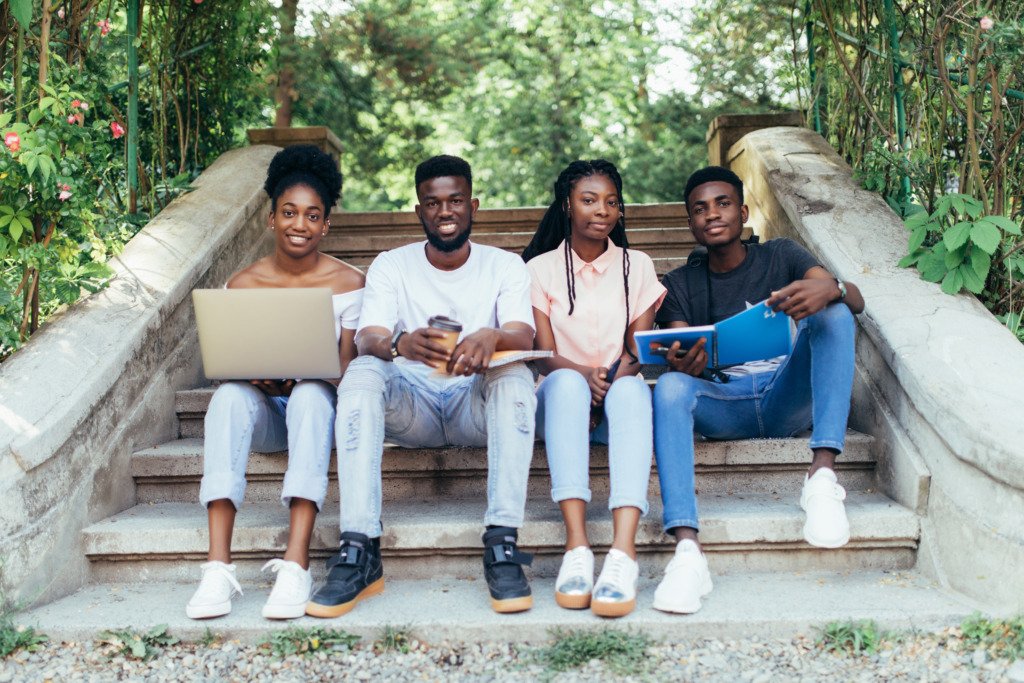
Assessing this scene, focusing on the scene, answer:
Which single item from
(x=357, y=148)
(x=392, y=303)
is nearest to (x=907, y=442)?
(x=392, y=303)

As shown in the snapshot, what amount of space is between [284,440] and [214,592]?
0.63 metres

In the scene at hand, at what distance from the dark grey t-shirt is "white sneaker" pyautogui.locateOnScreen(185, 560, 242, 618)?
1669mm

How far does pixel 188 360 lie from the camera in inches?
135

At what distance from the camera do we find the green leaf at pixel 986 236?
278cm

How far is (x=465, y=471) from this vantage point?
296 cm

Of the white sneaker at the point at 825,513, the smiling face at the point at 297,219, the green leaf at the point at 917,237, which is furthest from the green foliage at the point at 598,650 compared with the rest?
the green leaf at the point at 917,237

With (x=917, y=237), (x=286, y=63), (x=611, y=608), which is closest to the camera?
(x=611, y=608)

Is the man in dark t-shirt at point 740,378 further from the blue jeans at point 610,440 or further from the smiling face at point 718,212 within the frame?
the blue jeans at point 610,440

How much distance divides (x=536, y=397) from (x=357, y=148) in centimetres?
993

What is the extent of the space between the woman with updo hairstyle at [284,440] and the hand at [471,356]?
0.41 metres

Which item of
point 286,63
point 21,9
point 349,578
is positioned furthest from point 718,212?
point 286,63

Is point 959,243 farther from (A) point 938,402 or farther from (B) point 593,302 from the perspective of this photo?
(B) point 593,302

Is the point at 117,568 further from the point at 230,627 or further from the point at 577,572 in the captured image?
the point at 577,572

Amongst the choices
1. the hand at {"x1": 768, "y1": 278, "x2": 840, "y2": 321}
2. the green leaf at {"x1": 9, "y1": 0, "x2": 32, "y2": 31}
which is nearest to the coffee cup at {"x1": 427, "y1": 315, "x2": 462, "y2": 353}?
the hand at {"x1": 768, "y1": 278, "x2": 840, "y2": 321}
